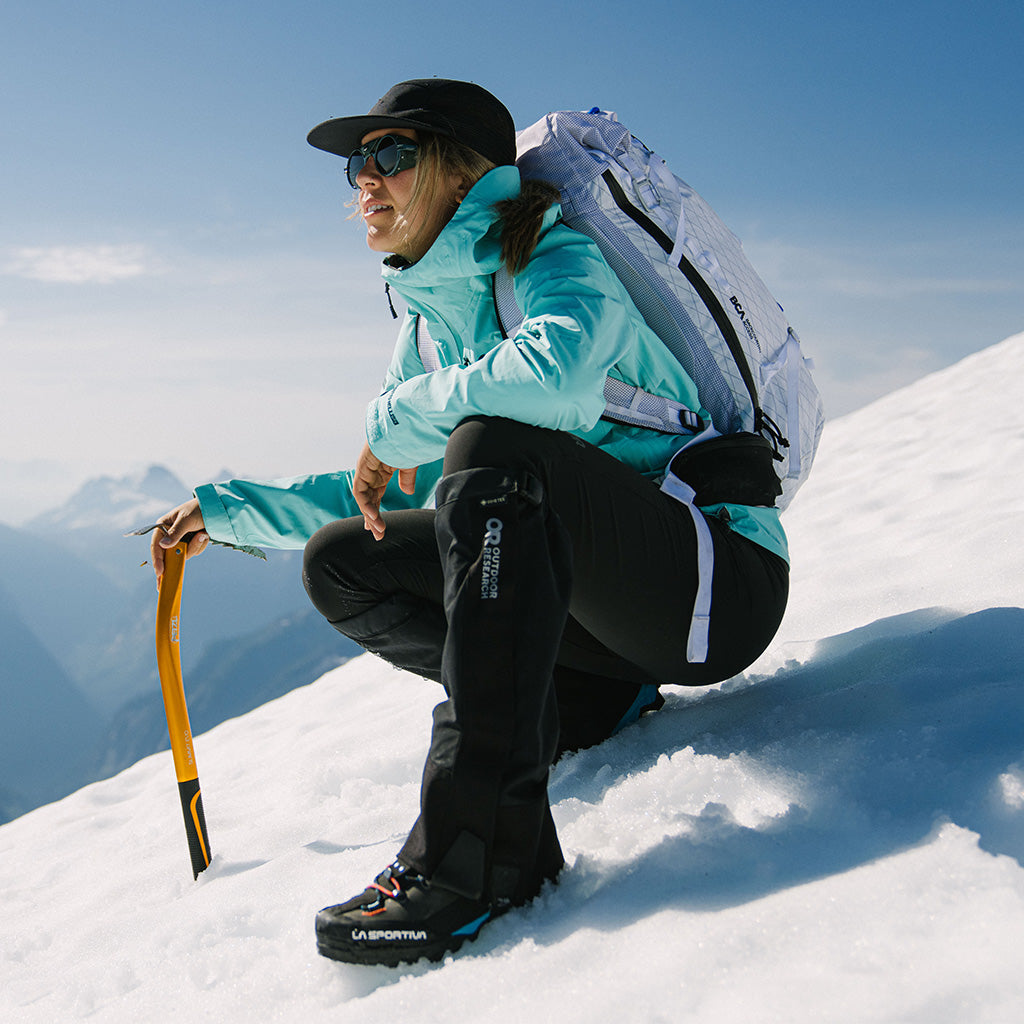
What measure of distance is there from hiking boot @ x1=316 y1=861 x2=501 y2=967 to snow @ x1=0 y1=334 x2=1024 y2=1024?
31 millimetres

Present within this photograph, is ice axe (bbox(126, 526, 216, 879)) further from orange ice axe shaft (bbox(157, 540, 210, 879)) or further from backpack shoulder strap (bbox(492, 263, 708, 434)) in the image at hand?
backpack shoulder strap (bbox(492, 263, 708, 434))

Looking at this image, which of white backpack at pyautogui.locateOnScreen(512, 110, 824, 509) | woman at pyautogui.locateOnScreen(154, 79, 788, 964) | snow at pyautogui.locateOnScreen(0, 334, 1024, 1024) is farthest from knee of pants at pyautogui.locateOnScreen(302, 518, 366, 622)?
white backpack at pyautogui.locateOnScreen(512, 110, 824, 509)

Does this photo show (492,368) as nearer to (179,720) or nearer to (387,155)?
(387,155)

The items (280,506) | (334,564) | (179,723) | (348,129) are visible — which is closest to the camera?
(348,129)

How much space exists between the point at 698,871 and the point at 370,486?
121 centimetres

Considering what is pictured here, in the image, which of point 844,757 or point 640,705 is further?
point 640,705

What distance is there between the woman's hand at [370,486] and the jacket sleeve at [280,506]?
21 cm

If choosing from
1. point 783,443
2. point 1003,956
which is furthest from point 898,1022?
point 783,443

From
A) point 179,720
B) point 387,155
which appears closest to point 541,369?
point 387,155

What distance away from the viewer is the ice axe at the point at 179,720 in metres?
2.44

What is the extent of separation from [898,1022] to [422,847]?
0.74 metres

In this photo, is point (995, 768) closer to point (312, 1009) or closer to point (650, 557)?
point (650, 557)

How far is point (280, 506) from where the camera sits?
2393 mm

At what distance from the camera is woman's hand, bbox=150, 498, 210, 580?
2.28 m
